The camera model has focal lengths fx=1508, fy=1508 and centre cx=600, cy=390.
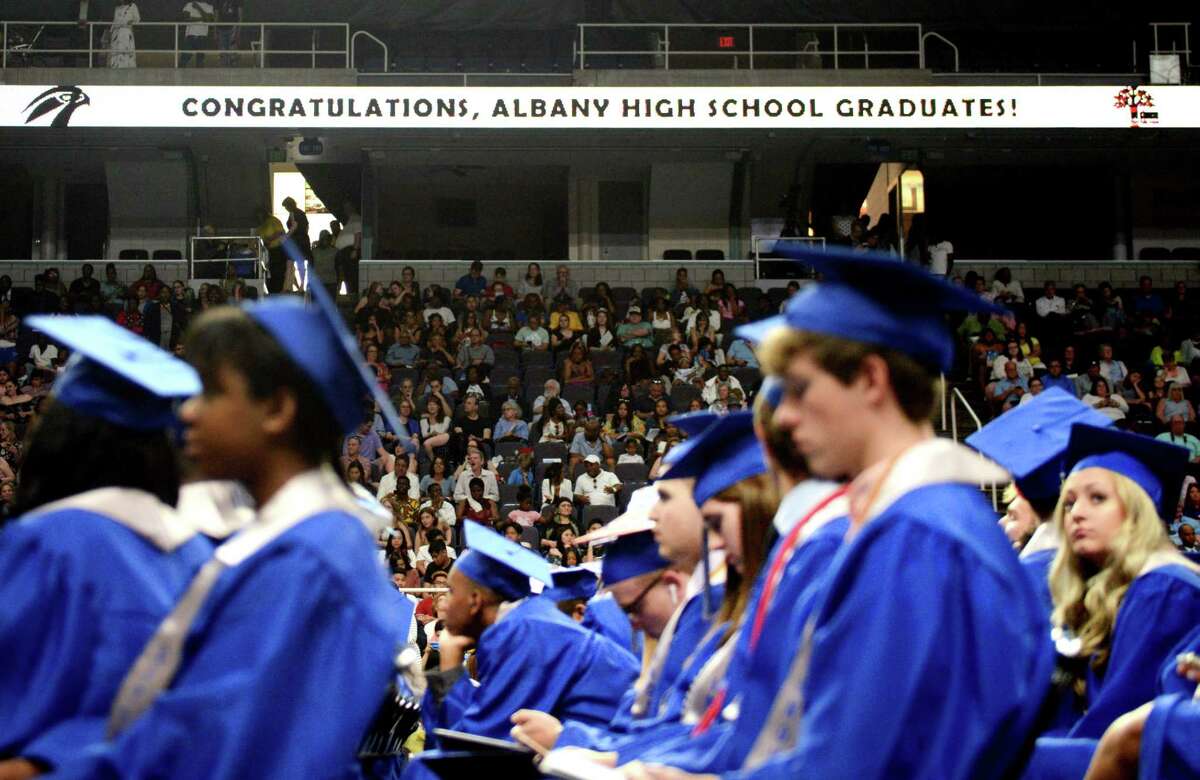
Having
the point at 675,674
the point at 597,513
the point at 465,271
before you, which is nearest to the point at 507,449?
the point at 597,513

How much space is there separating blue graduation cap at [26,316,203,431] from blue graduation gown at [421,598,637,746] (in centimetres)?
257

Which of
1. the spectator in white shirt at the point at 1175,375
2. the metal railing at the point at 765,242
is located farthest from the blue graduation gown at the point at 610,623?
the metal railing at the point at 765,242

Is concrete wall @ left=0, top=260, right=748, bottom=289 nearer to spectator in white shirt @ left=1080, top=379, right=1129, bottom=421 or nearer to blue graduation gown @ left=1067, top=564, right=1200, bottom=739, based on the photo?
spectator in white shirt @ left=1080, top=379, right=1129, bottom=421

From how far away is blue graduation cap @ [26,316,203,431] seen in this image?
2791mm

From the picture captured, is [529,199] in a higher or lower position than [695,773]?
higher

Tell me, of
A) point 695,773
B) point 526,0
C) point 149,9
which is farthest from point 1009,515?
point 149,9

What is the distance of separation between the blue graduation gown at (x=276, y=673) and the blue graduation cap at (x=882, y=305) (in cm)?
88

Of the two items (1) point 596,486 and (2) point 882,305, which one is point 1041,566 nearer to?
(2) point 882,305

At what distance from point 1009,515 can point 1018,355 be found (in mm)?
12623

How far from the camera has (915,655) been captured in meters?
2.28

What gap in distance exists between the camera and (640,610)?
16.3 ft

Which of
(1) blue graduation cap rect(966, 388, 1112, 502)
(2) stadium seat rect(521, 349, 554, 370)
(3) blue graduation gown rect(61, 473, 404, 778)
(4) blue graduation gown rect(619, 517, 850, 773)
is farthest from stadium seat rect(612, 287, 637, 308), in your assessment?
(3) blue graduation gown rect(61, 473, 404, 778)

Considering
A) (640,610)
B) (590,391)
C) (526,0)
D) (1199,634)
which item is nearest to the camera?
(1199,634)

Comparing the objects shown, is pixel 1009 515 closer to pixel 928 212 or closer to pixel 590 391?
pixel 590 391
